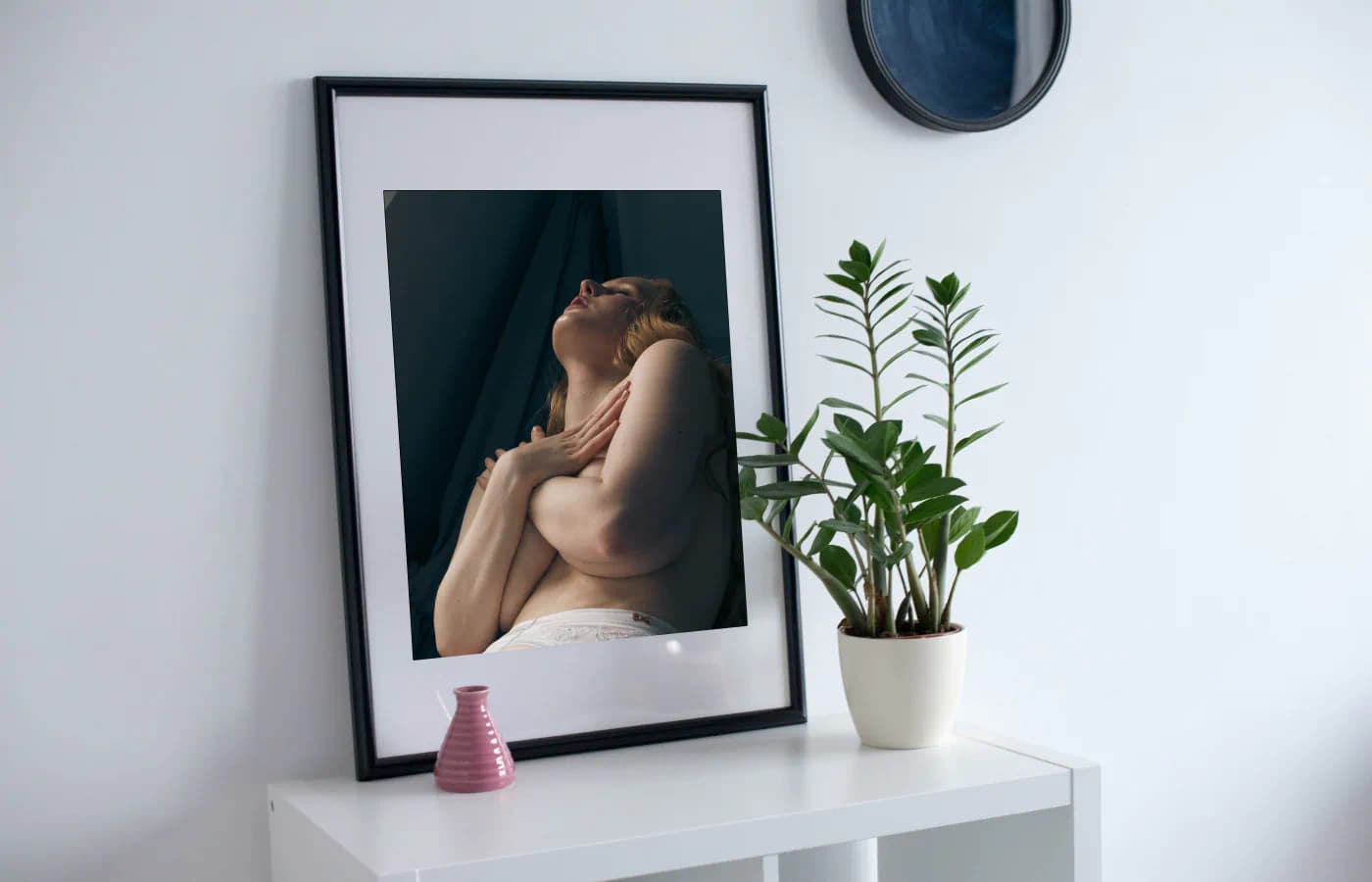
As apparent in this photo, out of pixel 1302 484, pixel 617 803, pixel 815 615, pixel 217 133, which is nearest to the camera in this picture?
pixel 617 803

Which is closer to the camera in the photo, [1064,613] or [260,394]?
[260,394]

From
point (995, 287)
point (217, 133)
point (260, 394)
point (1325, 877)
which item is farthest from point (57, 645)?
point (1325, 877)

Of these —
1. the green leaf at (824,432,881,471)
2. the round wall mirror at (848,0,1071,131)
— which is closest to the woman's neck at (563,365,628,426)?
the green leaf at (824,432,881,471)

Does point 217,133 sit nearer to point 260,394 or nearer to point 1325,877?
point 260,394

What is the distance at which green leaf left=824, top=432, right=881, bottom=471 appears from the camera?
1.28 m

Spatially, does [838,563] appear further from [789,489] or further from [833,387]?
[833,387]

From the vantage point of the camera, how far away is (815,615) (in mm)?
1522

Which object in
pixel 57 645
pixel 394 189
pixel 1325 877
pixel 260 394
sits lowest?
pixel 1325 877

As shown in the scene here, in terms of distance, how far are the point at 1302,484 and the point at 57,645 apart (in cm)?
159

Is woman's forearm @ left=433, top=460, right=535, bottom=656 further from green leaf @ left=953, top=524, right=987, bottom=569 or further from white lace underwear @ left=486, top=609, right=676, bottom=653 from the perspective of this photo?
green leaf @ left=953, top=524, right=987, bottom=569

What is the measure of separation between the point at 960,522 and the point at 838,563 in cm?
14

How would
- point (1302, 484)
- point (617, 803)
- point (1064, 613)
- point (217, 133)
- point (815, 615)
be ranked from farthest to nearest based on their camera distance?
point (1302, 484)
point (1064, 613)
point (815, 615)
point (217, 133)
point (617, 803)

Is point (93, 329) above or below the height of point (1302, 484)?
above

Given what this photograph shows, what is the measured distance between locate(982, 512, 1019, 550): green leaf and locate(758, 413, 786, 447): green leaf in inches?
9.4
